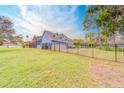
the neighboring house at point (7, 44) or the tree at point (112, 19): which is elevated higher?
the tree at point (112, 19)

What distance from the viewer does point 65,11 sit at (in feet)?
15.5

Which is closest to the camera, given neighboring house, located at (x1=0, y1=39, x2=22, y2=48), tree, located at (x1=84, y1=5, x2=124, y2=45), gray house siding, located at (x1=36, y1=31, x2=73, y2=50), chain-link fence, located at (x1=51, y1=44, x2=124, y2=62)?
tree, located at (x1=84, y1=5, x2=124, y2=45)

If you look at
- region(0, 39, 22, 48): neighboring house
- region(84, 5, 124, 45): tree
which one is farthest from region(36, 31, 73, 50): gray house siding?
region(84, 5, 124, 45): tree

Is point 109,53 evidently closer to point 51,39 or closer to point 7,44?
point 51,39

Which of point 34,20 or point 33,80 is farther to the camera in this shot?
point 34,20

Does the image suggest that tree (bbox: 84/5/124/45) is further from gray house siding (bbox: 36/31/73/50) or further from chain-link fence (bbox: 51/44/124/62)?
gray house siding (bbox: 36/31/73/50)

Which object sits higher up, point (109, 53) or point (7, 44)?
point (7, 44)

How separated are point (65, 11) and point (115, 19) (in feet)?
7.73

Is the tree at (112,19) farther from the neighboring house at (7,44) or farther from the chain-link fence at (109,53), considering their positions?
the neighboring house at (7,44)

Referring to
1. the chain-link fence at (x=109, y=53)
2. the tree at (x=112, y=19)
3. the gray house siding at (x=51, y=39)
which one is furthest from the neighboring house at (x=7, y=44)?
the tree at (x=112, y=19)

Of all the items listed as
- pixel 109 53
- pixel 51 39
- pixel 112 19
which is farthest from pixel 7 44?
pixel 112 19
